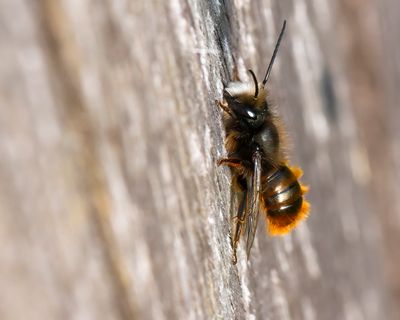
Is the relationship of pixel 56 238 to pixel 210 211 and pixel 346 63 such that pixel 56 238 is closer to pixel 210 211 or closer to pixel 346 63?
pixel 210 211

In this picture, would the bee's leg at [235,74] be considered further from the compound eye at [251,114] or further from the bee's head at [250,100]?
the compound eye at [251,114]

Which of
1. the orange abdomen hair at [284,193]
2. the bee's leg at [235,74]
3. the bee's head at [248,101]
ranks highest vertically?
the bee's leg at [235,74]

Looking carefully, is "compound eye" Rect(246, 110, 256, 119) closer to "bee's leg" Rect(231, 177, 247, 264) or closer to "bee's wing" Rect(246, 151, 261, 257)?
"bee's wing" Rect(246, 151, 261, 257)

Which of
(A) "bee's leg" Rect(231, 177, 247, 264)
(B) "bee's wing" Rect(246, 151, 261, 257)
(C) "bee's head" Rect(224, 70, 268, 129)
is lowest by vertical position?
(B) "bee's wing" Rect(246, 151, 261, 257)

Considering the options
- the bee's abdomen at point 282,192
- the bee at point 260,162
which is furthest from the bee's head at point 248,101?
the bee's abdomen at point 282,192

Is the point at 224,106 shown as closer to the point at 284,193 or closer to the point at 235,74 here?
the point at 235,74

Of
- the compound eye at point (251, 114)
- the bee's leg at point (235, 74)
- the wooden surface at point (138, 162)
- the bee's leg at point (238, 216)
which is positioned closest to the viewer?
the wooden surface at point (138, 162)

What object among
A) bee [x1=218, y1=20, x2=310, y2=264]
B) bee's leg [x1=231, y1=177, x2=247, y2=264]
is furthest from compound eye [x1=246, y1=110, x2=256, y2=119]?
bee's leg [x1=231, y1=177, x2=247, y2=264]
